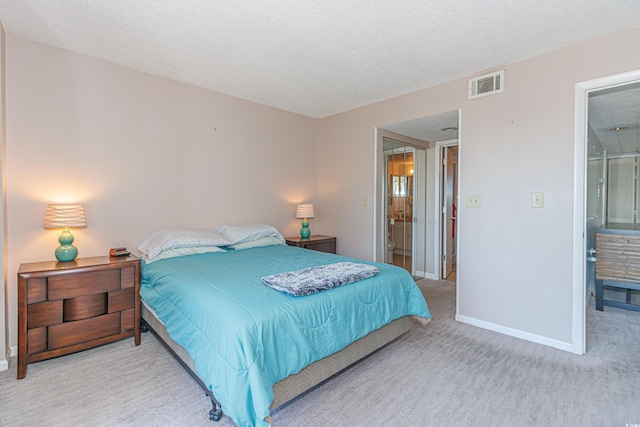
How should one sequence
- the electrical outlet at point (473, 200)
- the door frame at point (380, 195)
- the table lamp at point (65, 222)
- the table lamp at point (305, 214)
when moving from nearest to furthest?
the table lamp at point (65, 222) < the electrical outlet at point (473, 200) < the door frame at point (380, 195) < the table lamp at point (305, 214)

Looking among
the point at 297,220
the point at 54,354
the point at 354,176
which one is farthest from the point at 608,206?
the point at 54,354

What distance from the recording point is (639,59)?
7.19 ft

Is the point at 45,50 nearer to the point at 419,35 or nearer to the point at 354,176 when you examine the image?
the point at 419,35

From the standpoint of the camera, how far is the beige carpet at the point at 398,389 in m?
1.71

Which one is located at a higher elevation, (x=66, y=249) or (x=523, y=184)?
(x=523, y=184)

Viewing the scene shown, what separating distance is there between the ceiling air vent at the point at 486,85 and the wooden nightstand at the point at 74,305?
3.43m

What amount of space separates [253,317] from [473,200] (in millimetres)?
2459

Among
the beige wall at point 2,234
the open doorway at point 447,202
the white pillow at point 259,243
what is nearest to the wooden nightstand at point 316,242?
the white pillow at point 259,243

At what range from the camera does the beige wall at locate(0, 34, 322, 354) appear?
8.06ft

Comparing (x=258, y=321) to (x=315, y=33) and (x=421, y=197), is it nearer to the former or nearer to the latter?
(x=315, y=33)

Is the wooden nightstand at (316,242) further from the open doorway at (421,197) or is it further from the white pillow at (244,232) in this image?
the open doorway at (421,197)

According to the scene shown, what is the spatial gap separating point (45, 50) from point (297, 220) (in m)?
3.11

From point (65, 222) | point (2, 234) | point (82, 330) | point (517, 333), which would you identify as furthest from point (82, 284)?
point (517, 333)

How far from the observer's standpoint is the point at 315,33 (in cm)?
229
